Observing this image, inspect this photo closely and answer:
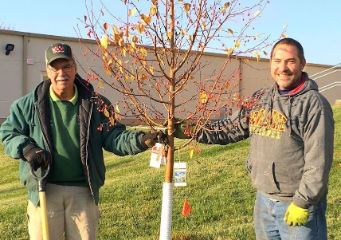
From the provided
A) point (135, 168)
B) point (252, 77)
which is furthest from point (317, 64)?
point (135, 168)

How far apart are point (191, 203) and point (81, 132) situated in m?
3.67

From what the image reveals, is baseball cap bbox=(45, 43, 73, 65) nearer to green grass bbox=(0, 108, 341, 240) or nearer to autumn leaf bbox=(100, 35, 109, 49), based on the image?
autumn leaf bbox=(100, 35, 109, 49)

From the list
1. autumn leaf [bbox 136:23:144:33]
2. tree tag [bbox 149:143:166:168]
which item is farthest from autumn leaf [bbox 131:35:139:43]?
tree tag [bbox 149:143:166:168]

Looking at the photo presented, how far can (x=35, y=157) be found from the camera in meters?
3.67

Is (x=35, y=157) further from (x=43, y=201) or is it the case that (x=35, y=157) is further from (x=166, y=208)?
(x=166, y=208)

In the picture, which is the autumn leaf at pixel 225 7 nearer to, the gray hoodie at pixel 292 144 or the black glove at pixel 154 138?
the gray hoodie at pixel 292 144

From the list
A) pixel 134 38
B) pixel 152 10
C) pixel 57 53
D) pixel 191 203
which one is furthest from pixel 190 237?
pixel 152 10

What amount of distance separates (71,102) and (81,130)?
229 mm

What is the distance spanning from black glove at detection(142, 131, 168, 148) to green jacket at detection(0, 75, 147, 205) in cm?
8

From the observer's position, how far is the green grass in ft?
20.7

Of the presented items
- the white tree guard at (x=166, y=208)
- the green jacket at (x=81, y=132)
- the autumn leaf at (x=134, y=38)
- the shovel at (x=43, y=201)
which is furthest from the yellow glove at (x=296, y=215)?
the shovel at (x=43, y=201)

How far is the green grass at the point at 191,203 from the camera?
631 centimetres

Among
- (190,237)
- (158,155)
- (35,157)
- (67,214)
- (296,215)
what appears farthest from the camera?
(190,237)

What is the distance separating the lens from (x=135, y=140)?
3912 mm
